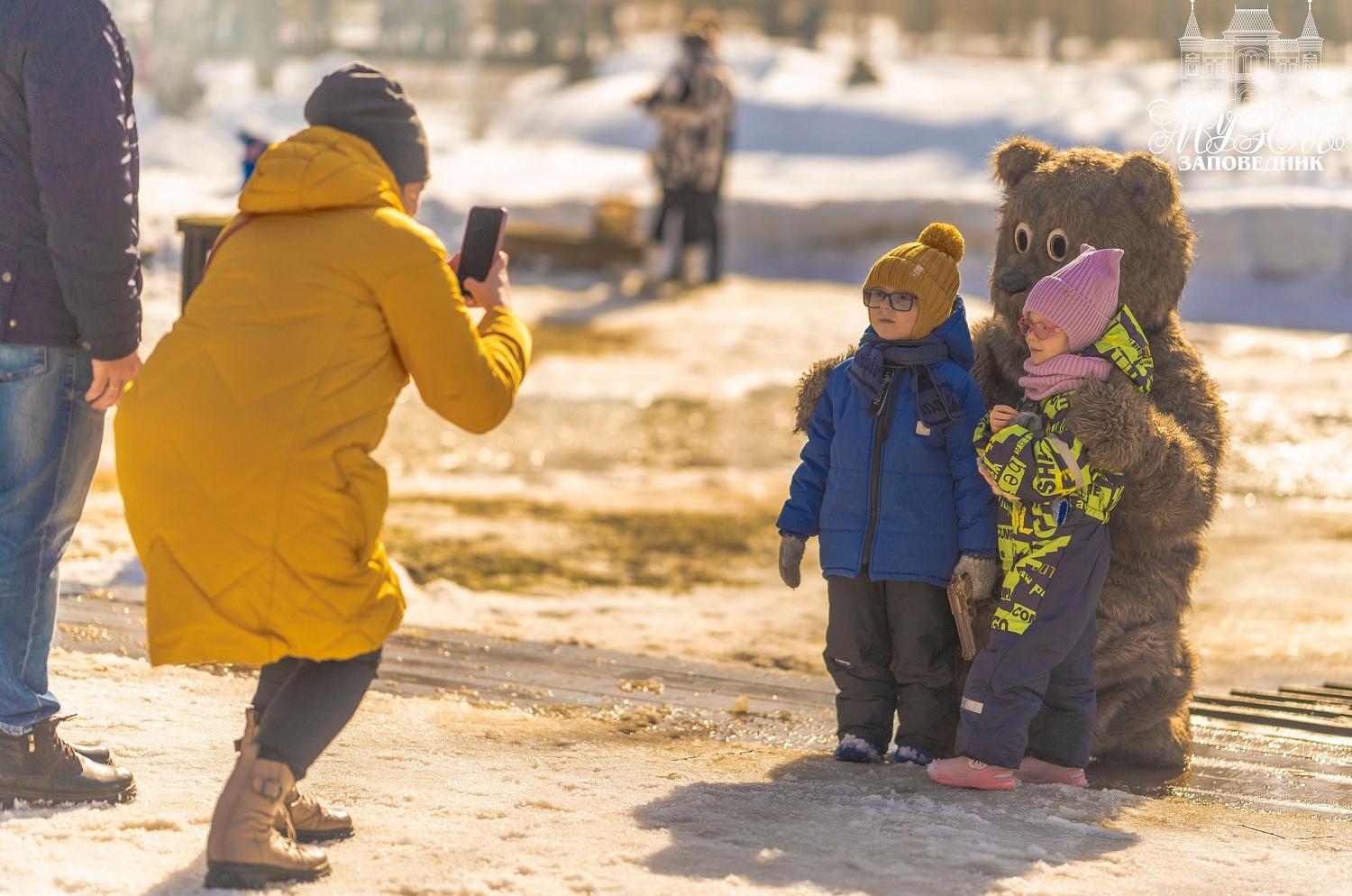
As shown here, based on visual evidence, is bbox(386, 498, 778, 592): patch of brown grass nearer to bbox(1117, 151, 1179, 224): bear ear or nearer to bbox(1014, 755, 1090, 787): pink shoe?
bbox(1014, 755, 1090, 787): pink shoe

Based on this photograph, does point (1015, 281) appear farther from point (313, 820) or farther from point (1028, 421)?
point (313, 820)

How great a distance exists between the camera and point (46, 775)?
3.02 m

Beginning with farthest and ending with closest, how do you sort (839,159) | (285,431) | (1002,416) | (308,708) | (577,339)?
1. (839,159)
2. (577,339)
3. (1002,416)
4. (308,708)
5. (285,431)

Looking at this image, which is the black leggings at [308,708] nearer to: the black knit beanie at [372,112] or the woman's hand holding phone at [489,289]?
the woman's hand holding phone at [489,289]

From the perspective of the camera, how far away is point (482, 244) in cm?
288

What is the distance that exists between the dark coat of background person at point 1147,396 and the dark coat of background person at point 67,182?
209cm

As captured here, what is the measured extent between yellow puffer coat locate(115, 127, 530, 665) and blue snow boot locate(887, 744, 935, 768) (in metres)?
1.59

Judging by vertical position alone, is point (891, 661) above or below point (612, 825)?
above

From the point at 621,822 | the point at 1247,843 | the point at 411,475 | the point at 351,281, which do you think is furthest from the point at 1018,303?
the point at 411,475

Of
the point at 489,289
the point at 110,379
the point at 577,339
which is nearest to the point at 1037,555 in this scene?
the point at 489,289

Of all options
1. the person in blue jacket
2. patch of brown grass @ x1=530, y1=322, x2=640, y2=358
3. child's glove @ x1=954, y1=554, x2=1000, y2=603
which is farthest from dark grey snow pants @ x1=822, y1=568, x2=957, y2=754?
patch of brown grass @ x1=530, y1=322, x2=640, y2=358

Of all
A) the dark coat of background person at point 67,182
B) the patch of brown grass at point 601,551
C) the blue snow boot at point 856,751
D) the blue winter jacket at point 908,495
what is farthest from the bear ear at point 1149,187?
the patch of brown grass at point 601,551

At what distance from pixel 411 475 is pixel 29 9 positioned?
4988 mm

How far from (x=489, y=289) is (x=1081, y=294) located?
1.39m
